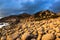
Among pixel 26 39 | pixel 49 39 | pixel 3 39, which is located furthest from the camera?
pixel 3 39

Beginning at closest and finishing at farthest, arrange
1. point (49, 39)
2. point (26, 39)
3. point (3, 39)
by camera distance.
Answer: point (49, 39), point (26, 39), point (3, 39)

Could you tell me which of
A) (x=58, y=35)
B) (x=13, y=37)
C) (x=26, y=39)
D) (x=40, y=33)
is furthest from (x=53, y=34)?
(x=13, y=37)

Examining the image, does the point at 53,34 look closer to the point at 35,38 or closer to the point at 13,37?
the point at 35,38

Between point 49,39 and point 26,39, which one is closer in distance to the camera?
point 49,39

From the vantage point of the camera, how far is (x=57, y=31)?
31.3 feet

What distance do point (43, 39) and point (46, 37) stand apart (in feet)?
0.65

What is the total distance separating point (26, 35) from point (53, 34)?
159cm

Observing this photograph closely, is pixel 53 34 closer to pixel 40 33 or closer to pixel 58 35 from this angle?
pixel 58 35

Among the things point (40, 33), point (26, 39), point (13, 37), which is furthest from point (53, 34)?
point (13, 37)

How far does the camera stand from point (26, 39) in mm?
9047

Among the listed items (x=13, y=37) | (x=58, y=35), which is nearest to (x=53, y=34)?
(x=58, y=35)

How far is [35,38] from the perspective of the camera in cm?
913

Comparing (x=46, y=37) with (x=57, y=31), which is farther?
(x=57, y=31)

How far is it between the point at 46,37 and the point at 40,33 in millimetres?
963
